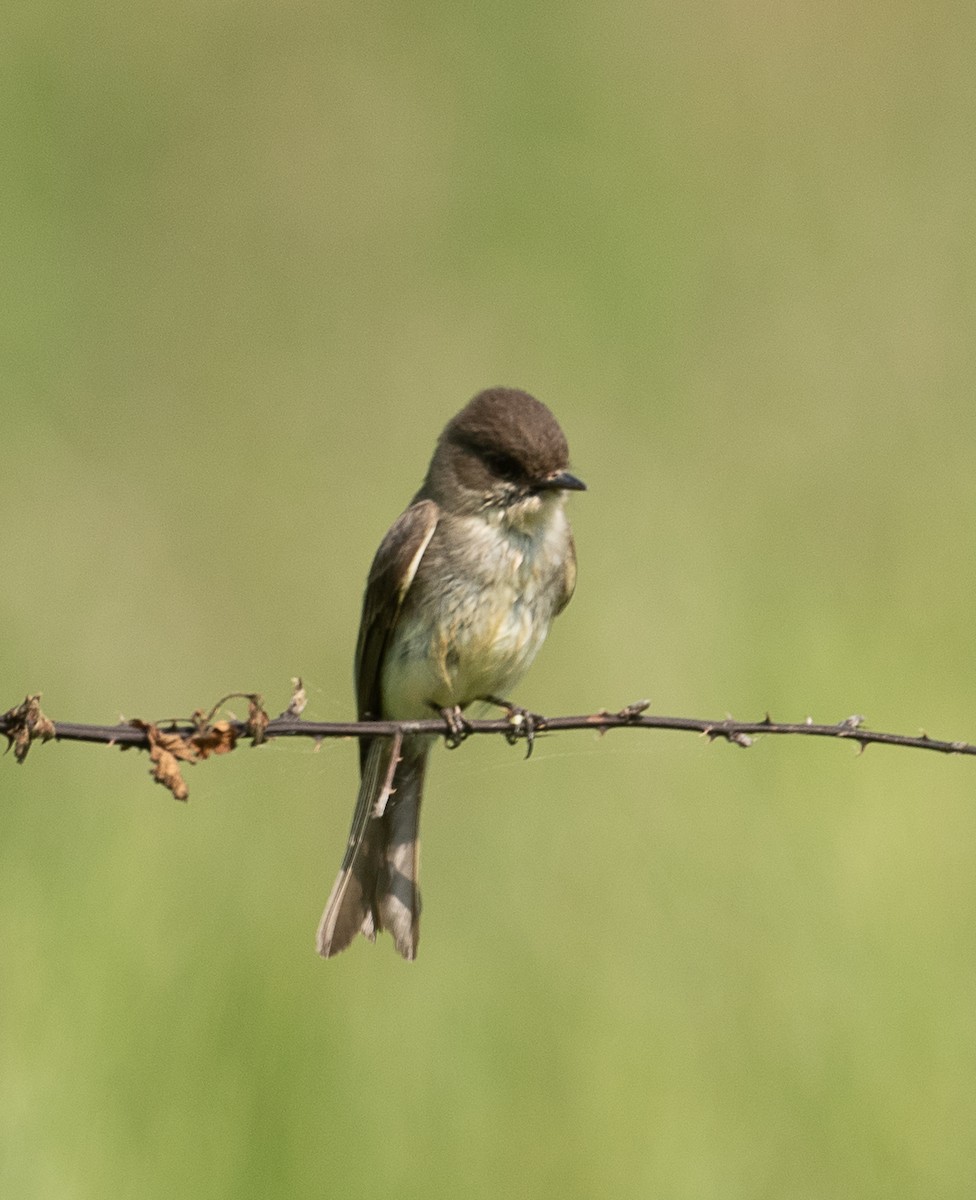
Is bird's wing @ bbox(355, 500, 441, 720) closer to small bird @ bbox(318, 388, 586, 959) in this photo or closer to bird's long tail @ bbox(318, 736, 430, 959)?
small bird @ bbox(318, 388, 586, 959)

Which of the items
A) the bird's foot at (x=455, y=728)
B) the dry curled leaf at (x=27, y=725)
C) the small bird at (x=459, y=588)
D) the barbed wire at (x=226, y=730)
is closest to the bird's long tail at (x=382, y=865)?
the small bird at (x=459, y=588)

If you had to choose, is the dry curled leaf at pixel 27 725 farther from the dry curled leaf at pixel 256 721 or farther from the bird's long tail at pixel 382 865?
the bird's long tail at pixel 382 865

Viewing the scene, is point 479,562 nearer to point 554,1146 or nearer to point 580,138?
point 554,1146

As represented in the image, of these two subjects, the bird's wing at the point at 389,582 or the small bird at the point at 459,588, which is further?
the bird's wing at the point at 389,582

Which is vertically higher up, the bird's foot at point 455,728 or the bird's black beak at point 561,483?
the bird's black beak at point 561,483

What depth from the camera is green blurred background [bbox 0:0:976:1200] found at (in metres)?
4.57

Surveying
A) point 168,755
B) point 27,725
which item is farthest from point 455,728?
point 27,725

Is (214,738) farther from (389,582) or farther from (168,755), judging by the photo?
(389,582)

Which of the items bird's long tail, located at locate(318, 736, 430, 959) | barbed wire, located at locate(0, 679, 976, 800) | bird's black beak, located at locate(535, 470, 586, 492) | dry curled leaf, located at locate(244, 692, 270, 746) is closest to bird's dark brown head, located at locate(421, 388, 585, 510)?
bird's black beak, located at locate(535, 470, 586, 492)

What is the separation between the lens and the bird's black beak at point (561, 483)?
15.6 feet

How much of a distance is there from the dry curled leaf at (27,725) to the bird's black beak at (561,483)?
208cm

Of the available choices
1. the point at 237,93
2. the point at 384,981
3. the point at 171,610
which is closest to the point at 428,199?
the point at 237,93

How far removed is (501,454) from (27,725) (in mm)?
2167

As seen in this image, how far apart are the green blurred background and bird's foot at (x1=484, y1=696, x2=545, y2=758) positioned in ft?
0.77
